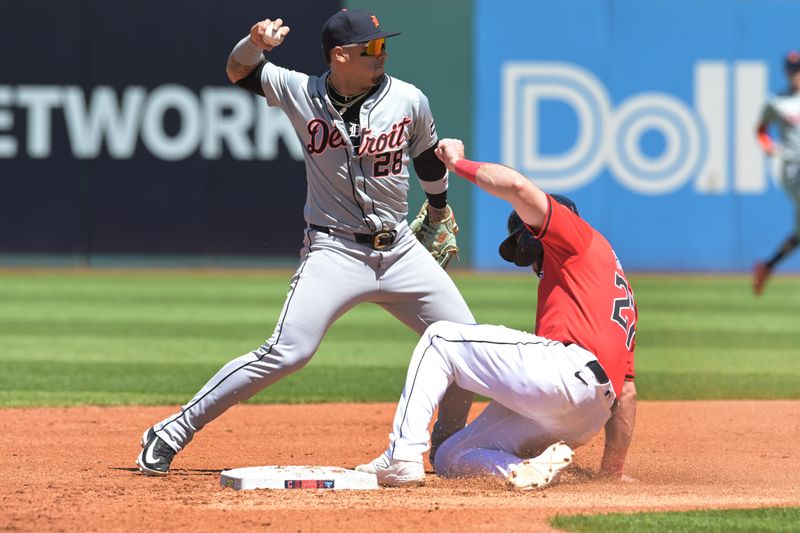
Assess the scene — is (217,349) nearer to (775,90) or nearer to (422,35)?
(422,35)

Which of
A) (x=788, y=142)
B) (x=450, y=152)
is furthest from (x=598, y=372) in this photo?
(x=788, y=142)

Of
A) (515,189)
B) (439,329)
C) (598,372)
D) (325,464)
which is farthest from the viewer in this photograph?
(325,464)

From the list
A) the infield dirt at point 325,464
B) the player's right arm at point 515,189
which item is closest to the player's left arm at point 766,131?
the infield dirt at point 325,464

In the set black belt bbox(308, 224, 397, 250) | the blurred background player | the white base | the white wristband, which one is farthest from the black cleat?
the white wristband

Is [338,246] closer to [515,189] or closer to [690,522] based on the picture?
[515,189]

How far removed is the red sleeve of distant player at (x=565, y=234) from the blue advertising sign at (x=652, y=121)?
13.0 meters

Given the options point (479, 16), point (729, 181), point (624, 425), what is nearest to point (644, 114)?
point (729, 181)

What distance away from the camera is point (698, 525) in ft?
13.6

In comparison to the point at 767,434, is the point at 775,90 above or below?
above

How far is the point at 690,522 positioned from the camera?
420 cm

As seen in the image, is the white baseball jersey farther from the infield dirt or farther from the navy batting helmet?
the navy batting helmet

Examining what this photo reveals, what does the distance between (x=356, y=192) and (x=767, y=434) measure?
9.82 ft

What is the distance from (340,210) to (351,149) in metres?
0.26

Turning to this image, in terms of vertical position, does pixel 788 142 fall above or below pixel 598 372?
above
